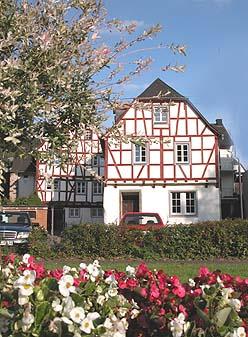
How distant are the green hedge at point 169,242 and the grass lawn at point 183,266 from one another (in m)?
0.73

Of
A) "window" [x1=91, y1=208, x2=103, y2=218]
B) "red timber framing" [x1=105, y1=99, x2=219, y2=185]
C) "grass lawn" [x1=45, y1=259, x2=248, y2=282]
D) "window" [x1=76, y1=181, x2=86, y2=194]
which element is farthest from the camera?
"window" [x1=76, y1=181, x2=86, y2=194]

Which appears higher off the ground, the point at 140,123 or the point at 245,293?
the point at 140,123

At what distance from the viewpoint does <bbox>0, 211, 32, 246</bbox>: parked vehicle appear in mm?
18250

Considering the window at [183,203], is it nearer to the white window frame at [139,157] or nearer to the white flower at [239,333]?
the white window frame at [139,157]

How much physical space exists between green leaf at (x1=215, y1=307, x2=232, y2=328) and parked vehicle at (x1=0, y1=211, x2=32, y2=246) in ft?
49.0

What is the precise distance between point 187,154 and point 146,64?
97.0 feet

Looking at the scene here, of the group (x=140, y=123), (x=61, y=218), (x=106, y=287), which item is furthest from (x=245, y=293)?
(x=61, y=218)

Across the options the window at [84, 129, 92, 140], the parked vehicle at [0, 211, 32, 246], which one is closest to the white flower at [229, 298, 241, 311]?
the window at [84, 129, 92, 140]

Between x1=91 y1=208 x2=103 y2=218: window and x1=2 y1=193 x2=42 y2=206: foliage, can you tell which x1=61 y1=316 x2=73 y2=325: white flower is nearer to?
x1=2 y1=193 x2=42 y2=206: foliage

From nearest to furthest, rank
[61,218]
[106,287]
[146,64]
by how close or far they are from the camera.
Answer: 1. [106,287]
2. [146,64]
3. [61,218]

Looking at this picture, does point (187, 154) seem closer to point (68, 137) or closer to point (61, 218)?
point (61, 218)

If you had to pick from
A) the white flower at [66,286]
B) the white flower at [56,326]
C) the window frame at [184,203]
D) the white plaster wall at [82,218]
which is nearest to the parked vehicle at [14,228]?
the window frame at [184,203]

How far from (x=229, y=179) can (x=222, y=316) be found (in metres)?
48.0

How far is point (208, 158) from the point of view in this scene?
33531 millimetres
